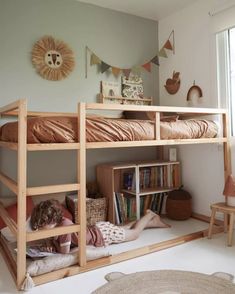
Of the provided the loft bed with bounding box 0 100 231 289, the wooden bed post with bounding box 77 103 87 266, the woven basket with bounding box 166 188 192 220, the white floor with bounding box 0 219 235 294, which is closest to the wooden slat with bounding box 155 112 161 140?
the loft bed with bounding box 0 100 231 289

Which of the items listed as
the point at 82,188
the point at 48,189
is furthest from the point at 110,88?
the point at 48,189

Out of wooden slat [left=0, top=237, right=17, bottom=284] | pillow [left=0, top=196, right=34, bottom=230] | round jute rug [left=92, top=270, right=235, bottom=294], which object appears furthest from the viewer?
pillow [left=0, top=196, right=34, bottom=230]

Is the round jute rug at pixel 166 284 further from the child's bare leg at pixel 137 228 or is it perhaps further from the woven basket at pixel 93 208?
the woven basket at pixel 93 208

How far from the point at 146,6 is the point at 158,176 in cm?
192

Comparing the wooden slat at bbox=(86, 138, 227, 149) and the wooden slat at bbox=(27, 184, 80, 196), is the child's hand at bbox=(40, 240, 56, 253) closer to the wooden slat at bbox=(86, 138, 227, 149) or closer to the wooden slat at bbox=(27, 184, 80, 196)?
the wooden slat at bbox=(27, 184, 80, 196)

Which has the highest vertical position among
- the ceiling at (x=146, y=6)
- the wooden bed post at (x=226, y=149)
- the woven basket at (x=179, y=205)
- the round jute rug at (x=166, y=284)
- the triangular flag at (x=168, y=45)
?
the ceiling at (x=146, y=6)

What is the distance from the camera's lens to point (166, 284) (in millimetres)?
1655

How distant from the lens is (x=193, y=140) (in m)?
2.41

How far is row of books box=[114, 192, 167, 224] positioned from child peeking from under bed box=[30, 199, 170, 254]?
27 cm

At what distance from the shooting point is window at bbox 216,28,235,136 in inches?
106

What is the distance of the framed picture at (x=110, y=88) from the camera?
10.2 ft

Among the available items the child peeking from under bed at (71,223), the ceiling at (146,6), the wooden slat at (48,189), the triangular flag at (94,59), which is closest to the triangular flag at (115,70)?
the triangular flag at (94,59)

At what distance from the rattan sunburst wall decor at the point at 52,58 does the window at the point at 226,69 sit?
1509 mm

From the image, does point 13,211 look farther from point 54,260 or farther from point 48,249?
point 54,260
